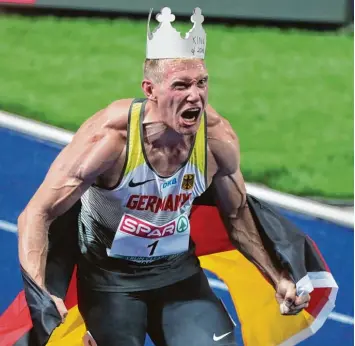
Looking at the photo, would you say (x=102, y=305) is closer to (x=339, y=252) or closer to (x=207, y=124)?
(x=207, y=124)

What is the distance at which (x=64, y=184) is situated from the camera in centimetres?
203

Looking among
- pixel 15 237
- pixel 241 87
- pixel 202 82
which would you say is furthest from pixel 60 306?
pixel 241 87

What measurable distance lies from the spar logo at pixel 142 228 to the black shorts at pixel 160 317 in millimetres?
135

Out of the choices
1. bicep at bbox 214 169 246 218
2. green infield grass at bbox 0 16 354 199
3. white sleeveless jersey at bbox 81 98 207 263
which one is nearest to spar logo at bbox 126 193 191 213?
white sleeveless jersey at bbox 81 98 207 263

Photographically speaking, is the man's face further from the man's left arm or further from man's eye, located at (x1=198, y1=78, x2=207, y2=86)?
the man's left arm

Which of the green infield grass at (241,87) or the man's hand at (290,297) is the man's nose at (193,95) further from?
the green infield grass at (241,87)

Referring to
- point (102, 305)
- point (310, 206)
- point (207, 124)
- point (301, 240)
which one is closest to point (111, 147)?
point (207, 124)

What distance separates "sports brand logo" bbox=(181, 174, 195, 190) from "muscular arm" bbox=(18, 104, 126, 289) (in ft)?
0.59

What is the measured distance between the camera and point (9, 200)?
254cm

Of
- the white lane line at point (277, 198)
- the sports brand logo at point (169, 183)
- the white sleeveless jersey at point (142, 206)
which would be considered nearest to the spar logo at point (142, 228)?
the white sleeveless jersey at point (142, 206)

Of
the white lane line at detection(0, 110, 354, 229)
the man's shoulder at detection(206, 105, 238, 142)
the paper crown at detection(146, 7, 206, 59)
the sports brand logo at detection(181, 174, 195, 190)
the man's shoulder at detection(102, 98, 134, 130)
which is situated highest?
the paper crown at detection(146, 7, 206, 59)

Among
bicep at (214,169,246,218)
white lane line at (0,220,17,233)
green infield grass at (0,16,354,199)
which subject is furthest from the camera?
green infield grass at (0,16,354,199)

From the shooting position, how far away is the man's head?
1.99 metres

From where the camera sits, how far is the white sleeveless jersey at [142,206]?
205 cm
